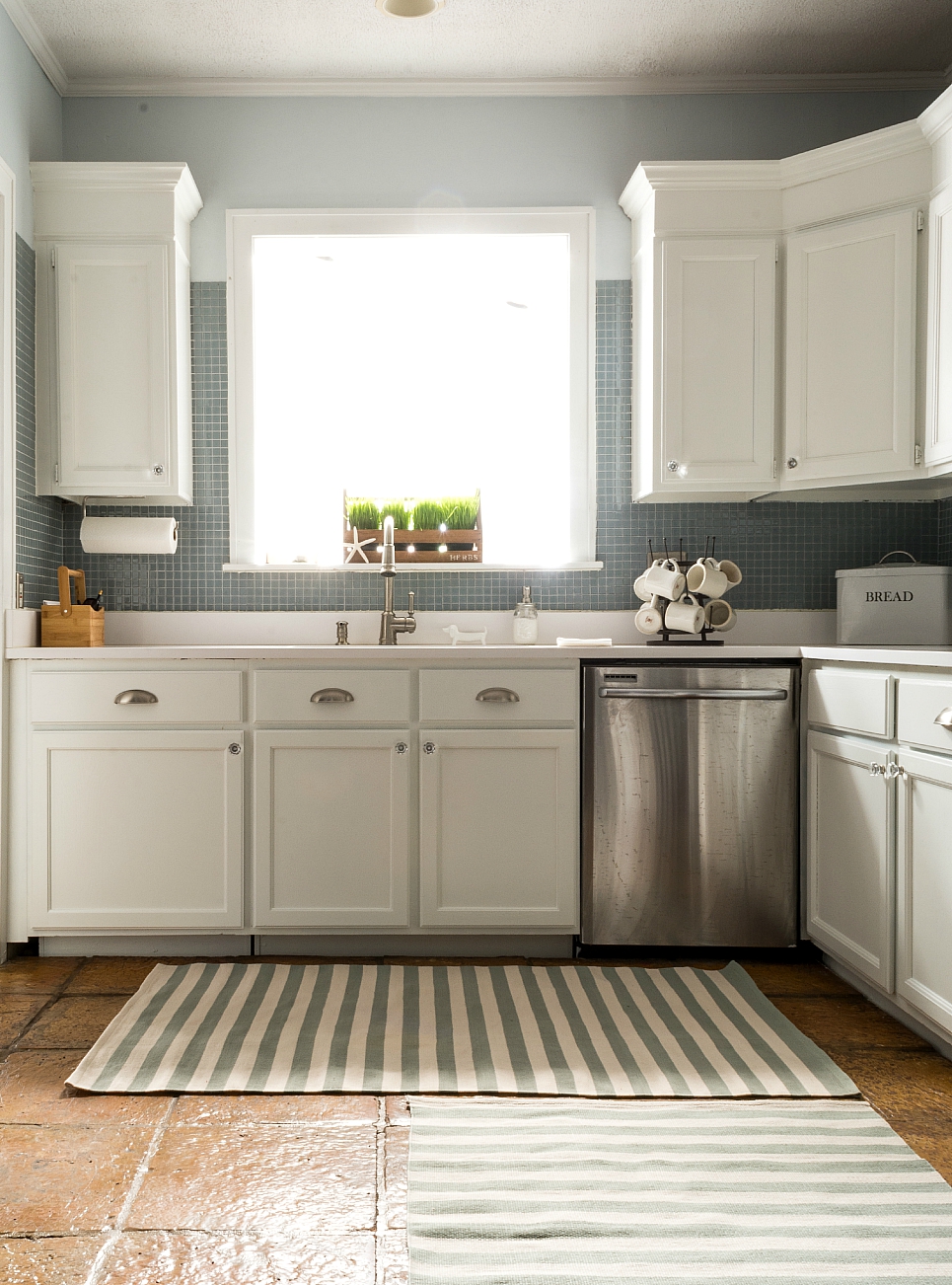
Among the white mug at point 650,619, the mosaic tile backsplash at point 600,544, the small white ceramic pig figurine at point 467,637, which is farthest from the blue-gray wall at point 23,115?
the white mug at point 650,619

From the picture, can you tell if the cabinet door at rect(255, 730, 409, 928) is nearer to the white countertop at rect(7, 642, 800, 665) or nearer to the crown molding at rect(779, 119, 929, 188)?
the white countertop at rect(7, 642, 800, 665)

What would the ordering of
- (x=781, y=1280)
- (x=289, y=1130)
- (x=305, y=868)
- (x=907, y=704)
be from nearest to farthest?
1. (x=781, y=1280)
2. (x=289, y=1130)
3. (x=907, y=704)
4. (x=305, y=868)

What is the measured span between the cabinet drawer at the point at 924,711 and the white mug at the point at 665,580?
82 centimetres

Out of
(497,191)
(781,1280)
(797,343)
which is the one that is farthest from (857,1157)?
(497,191)

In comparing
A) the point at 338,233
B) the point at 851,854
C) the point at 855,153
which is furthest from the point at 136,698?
the point at 855,153

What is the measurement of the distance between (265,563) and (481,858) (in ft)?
4.23

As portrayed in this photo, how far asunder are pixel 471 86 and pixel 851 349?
1.58 meters

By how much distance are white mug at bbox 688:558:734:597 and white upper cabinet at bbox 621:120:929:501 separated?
0.28 meters

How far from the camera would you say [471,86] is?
10.5 feet

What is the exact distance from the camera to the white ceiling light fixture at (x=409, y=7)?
8.88 feet

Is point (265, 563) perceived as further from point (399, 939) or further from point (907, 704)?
point (907, 704)

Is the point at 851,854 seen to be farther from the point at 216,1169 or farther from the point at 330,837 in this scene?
the point at 216,1169

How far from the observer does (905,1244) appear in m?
1.40

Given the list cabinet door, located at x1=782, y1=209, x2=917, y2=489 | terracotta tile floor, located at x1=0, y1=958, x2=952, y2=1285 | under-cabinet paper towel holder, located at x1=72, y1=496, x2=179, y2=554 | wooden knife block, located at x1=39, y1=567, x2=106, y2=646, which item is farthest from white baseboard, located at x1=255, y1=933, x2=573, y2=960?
cabinet door, located at x1=782, y1=209, x2=917, y2=489
